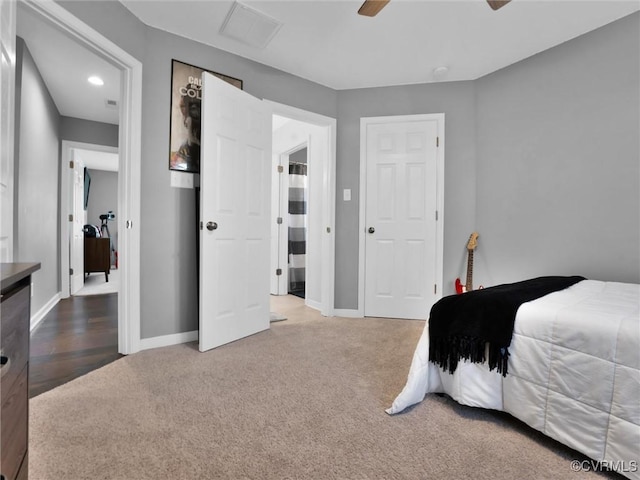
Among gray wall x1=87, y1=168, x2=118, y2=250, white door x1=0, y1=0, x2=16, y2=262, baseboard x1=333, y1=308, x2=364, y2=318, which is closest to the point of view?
white door x1=0, y1=0, x2=16, y2=262

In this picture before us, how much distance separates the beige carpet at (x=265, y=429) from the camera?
118 centimetres

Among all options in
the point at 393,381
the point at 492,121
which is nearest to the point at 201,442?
the point at 393,381

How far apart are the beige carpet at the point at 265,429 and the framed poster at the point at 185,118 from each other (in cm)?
143

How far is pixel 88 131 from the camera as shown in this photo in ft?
14.5

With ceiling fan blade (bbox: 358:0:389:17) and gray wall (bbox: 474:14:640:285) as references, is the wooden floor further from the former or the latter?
gray wall (bbox: 474:14:640:285)

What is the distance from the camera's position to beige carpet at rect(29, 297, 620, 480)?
3.86ft

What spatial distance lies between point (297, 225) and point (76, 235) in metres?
3.22

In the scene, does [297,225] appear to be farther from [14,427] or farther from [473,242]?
[14,427]

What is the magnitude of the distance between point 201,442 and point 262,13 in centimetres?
251

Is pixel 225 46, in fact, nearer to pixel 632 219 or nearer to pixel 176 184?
pixel 176 184

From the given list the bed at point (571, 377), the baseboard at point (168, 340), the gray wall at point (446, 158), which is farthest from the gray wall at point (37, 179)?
the bed at point (571, 377)

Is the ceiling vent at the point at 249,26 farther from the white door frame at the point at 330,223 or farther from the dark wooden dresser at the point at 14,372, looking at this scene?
the dark wooden dresser at the point at 14,372

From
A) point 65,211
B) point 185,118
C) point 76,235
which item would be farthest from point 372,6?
point 76,235

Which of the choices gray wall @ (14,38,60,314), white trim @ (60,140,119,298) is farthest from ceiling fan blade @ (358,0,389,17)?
white trim @ (60,140,119,298)
